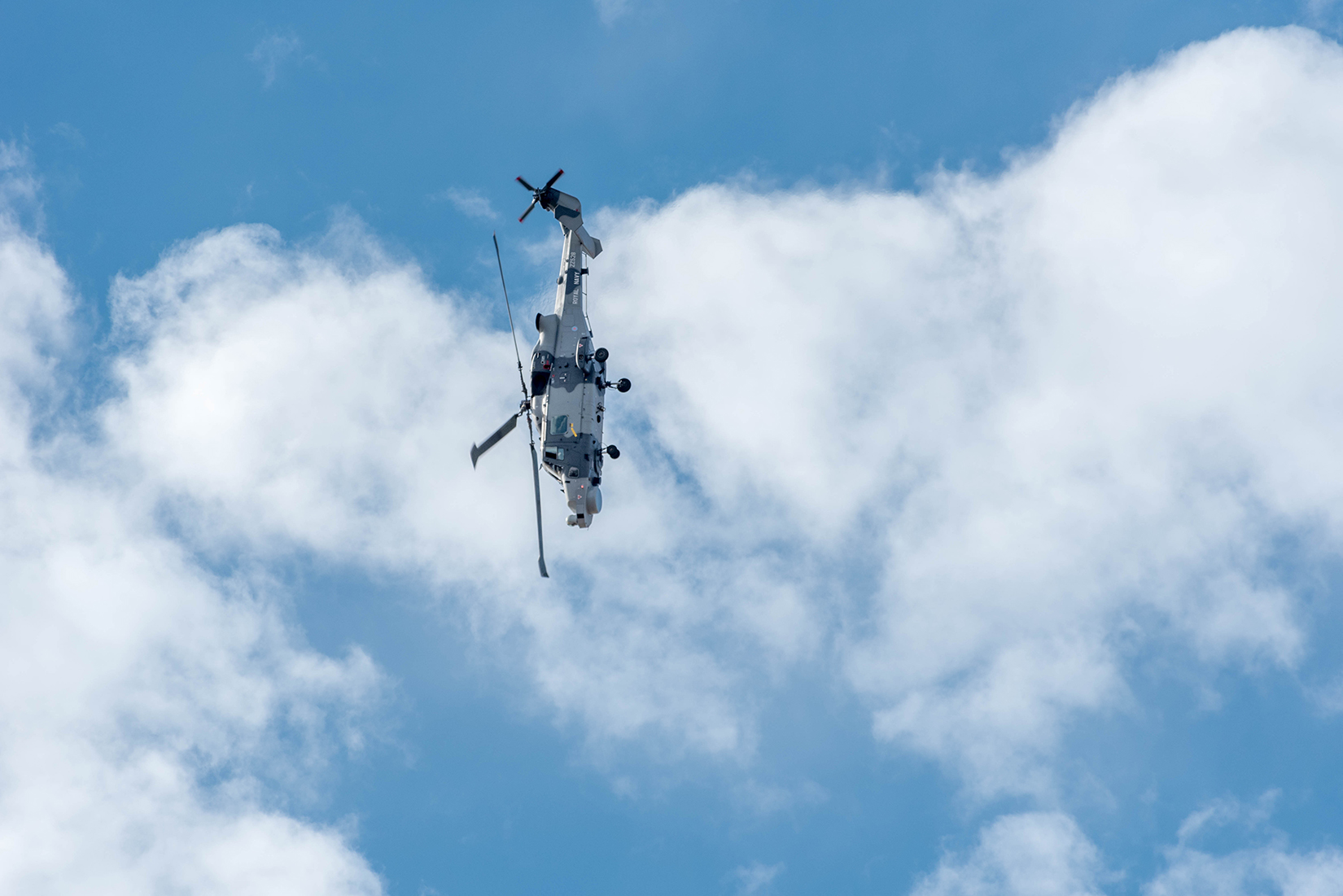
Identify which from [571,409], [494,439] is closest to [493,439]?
[494,439]

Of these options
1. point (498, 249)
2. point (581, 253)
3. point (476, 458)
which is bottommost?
point (476, 458)

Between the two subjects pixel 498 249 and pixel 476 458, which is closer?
pixel 498 249

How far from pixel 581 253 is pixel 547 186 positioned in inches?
233

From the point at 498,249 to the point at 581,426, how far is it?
14.3m

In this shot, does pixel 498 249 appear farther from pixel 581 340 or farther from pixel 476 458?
pixel 476 458

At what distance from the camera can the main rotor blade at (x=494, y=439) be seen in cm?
8804

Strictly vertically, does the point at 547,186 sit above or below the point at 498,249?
above

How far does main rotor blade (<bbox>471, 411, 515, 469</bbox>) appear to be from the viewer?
88037 millimetres

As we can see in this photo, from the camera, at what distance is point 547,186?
89.9 meters

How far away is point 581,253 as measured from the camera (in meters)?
90.7

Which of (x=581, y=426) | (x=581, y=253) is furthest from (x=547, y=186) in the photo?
(x=581, y=426)

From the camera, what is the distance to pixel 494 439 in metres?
89.1

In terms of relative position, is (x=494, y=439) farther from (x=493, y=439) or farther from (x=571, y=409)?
(x=571, y=409)

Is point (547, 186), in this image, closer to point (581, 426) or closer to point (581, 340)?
point (581, 340)
